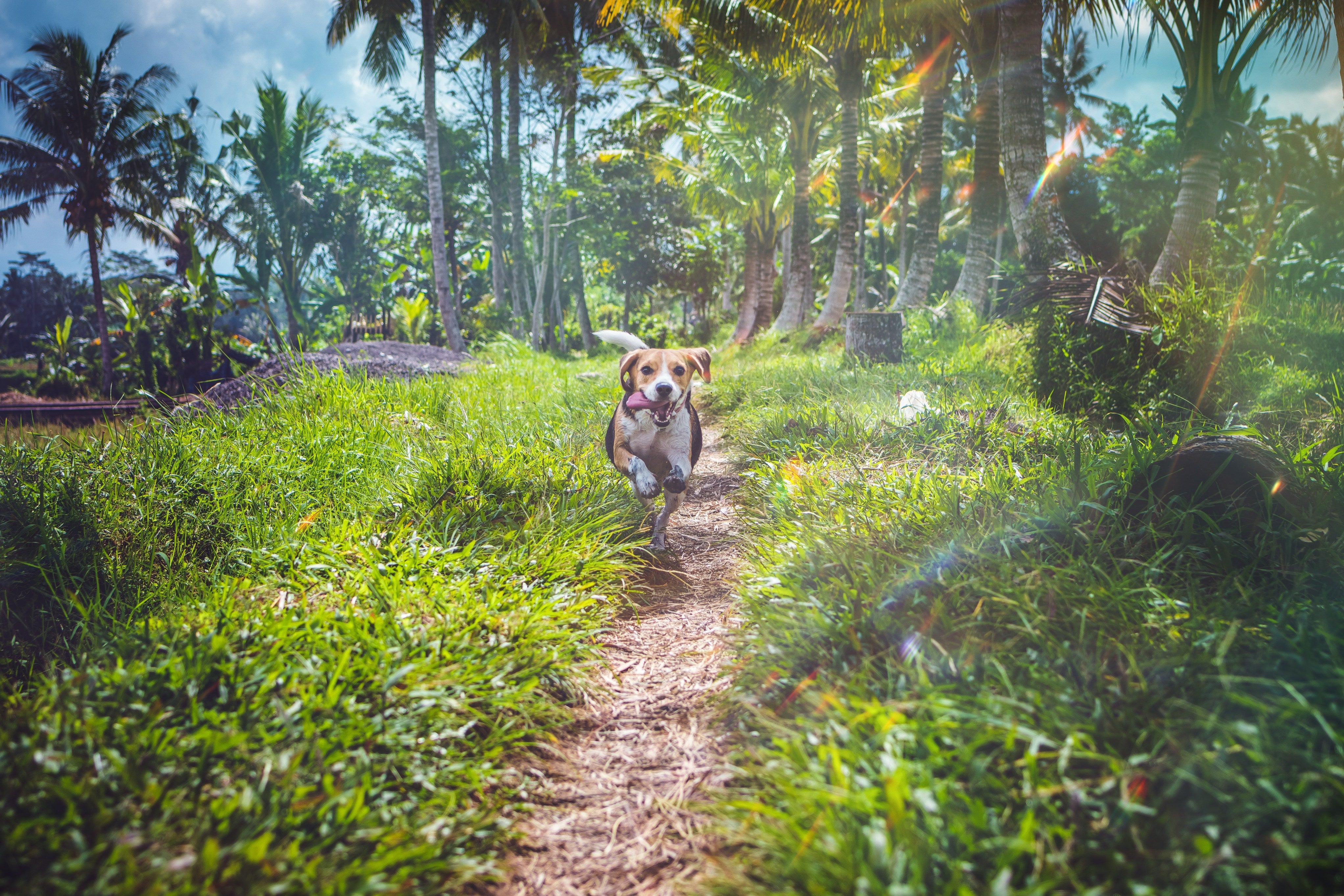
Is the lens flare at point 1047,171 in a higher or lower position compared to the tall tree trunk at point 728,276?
lower

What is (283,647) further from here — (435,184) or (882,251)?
(882,251)

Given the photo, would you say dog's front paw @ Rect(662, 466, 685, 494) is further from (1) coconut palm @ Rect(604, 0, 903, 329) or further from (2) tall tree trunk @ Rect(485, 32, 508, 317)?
(2) tall tree trunk @ Rect(485, 32, 508, 317)

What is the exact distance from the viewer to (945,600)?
6.71 feet

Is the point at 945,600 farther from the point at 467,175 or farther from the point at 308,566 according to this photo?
the point at 467,175

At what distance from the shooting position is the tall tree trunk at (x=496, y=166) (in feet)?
A: 55.2

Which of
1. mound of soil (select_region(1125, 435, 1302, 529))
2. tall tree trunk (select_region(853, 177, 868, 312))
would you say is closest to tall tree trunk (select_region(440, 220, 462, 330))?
tall tree trunk (select_region(853, 177, 868, 312))

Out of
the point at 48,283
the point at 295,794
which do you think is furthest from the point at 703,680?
the point at 48,283

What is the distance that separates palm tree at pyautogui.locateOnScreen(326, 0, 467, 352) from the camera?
512 inches

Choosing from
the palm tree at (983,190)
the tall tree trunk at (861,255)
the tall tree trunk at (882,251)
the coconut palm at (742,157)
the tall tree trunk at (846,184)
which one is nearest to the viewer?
the palm tree at (983,190)

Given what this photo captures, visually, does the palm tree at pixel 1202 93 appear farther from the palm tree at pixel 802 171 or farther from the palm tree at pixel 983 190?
the palm tree at pixel 802 171

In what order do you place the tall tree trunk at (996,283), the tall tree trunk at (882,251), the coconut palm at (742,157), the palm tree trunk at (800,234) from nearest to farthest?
1. the tall tree trunk at (996,283)
2. the palm tree trunk at (800,234)
3. the coconut palm at (742,157)
4. the tall tree trunk at (882,251)

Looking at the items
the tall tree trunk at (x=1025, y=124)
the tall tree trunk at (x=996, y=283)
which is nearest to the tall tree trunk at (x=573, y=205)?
the tall tree trunk at (x=996, y=283)

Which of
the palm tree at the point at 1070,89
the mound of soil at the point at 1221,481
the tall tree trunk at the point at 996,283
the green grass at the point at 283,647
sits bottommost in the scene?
the green grass at the point at 283,647

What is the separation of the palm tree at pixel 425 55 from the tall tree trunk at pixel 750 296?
26.5 feet
